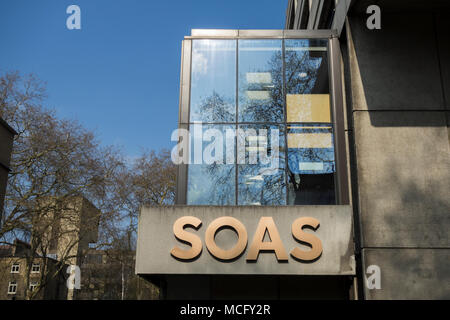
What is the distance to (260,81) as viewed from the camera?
1252 centimetres

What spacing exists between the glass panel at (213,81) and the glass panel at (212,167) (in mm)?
467

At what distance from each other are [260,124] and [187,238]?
3690mm

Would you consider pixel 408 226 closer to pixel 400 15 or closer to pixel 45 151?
pixel 400 15

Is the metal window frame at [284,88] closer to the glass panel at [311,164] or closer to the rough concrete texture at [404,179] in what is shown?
the glass panel at [311,164]

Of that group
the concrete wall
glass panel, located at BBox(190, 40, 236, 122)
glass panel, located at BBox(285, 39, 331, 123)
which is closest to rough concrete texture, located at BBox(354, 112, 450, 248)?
the concrete wall

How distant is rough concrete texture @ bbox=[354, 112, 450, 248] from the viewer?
1021 cm

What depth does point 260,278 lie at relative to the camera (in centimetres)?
1146

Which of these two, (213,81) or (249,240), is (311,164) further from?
(213,81)

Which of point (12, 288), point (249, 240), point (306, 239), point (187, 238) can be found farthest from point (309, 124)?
point (12, 288)

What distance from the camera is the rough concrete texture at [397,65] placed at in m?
11.2

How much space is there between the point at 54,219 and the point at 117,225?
5252mm

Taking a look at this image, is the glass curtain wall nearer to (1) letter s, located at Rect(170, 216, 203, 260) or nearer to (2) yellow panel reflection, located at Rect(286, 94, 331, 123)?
(2) yellow panel reflection, located at Rect(286, 94, 331, 123)
